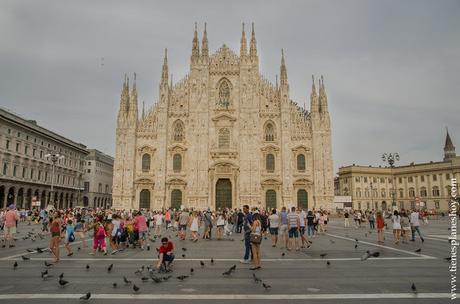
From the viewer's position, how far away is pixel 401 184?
252 feet

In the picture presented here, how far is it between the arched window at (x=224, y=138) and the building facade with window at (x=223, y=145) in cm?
13

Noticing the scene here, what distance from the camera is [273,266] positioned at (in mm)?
10164

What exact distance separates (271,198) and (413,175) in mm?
48238

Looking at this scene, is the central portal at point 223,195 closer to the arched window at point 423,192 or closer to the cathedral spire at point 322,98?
the cathedral spire at point 322,98

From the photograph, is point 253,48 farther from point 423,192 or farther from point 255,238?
point 423,192

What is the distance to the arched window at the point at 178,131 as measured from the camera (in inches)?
1694

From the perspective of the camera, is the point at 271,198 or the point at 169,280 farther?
the point at 271,198

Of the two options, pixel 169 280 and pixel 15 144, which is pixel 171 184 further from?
pixel 169 280

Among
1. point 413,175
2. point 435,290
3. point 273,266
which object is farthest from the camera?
point 413,175

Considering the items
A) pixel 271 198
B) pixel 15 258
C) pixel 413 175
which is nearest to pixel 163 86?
pixel 271 198

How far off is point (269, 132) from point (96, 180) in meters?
46.5

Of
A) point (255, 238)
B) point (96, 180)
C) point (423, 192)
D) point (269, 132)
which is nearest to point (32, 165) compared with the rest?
point (96, 180)

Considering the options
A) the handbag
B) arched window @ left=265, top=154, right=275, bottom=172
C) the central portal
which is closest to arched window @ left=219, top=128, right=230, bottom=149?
the central portal

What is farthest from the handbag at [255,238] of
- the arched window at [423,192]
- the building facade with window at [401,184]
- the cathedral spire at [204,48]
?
the arched window at [423,192]
